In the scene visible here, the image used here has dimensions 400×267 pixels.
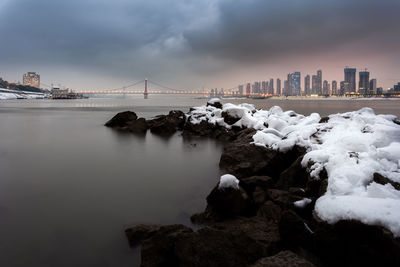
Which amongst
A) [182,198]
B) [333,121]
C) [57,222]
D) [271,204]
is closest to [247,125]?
[333,121]

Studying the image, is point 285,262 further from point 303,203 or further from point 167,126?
point 167,126

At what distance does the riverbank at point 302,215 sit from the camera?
2365mm

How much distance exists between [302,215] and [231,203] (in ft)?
2.95

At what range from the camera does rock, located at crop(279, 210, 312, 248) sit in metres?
2.72

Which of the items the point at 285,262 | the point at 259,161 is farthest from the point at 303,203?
the point at 259,161

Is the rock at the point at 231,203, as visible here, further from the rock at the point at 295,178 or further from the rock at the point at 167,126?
the rock at the point at 167,126

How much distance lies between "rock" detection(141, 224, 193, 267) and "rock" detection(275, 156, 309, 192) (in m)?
2.36

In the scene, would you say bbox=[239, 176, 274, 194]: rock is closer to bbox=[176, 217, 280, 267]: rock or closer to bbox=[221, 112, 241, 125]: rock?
bbox=[176, 217, 280, 267]: rock

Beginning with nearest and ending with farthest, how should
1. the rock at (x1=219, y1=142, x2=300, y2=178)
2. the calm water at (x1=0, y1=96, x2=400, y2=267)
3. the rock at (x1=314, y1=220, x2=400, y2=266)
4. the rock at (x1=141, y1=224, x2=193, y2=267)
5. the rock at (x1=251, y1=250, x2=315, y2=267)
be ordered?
the rock at (x1=251, y1=250, x2=315, y2=267), the rock at (x1=314, y1=220, x2=400, y2=266), the rock at (x1=141, y1=224, x2=193, y2=267), the calm water at (x1=0, y1=96, x2=400, y2=267), the rock at (x1=219, y1=142, x2=300, y2=178)

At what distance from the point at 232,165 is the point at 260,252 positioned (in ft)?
11.6

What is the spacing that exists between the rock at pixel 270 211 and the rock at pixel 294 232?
518 millimetres

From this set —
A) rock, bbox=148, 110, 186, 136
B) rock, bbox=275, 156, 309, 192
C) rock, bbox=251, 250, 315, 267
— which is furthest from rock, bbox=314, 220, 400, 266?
rock, bbox=148, 110, 186, 136

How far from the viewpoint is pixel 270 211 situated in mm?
3453

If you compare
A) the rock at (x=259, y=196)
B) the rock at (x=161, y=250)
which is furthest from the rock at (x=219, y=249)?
the rock at (x=259, y=196)
